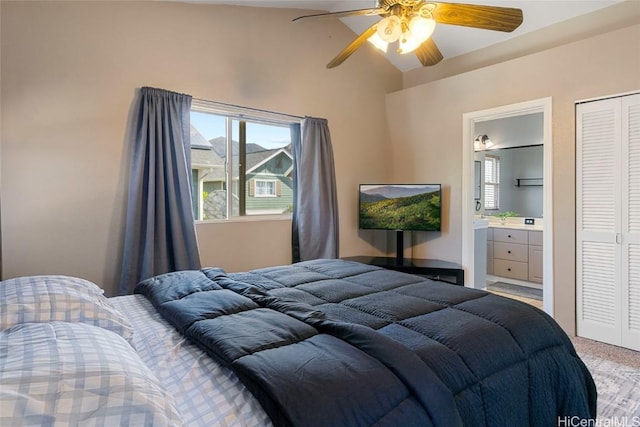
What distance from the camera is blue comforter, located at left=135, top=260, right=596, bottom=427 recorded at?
37.2 inches

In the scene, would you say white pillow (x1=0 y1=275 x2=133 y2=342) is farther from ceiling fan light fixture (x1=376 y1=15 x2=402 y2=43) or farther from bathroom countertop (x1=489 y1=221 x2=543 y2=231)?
bathroom countertop (x1=489 y1=221 x2=543 y2=231)

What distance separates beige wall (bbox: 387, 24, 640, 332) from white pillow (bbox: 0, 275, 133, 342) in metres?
3.40

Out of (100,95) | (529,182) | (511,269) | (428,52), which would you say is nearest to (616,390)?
(428,52)

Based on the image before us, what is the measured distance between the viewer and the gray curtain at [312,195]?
3754 millimetres

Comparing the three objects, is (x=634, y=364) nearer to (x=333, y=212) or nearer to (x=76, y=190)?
(x=333, y=212)

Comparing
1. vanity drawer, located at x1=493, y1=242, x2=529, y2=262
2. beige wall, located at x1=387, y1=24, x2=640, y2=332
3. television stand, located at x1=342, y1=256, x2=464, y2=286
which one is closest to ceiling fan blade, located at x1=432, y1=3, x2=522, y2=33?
beige wall, located at x1=387, y1=24, x2=640, y2=332

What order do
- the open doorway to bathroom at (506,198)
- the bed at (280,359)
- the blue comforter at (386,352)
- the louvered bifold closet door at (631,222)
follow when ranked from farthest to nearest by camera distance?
the open doorway to bathroom at (506,198) < the louvered bifold closet door at (631,222) < the blue comforter at (386,352) < the bed at (280,359)

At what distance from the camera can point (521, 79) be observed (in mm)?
3428

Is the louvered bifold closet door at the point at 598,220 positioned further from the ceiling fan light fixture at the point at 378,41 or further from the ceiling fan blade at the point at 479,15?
the ceiling fan light fixture at the point at 378,41

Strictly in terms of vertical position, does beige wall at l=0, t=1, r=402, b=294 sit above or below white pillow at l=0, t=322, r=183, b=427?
above

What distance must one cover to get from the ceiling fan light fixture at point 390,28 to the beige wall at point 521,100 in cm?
199

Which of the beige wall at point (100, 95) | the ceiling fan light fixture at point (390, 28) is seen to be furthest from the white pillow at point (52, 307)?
the ceiling fan light fixture at point (390, 28)

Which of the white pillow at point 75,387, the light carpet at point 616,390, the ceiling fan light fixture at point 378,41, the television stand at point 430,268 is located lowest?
the light carpet at point 616,390

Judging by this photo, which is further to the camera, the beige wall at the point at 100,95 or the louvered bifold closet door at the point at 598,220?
the louvered bifold closet door at the point at 598,220
